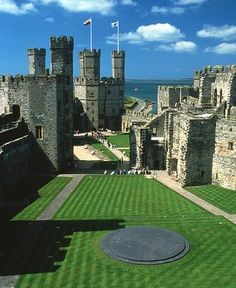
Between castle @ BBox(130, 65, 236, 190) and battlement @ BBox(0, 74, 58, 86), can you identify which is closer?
castle @ BBox(130, 65, 236, 190)

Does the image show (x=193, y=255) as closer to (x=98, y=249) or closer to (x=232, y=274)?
(x=232, y=274)

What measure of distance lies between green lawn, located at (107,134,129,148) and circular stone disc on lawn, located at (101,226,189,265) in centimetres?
3585

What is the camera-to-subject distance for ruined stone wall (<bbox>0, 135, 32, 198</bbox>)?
36162mm

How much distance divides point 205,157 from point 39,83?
18.0 meters

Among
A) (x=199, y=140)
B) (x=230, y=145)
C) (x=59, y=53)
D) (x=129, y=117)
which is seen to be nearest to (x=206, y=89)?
(x=199, y=140)

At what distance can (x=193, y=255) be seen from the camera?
926 inches

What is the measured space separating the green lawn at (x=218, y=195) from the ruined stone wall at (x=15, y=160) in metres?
15.7

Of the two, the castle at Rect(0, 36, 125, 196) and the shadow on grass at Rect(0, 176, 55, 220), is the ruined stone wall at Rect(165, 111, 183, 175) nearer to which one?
the castle at Rect(0, 36, 125, 196)

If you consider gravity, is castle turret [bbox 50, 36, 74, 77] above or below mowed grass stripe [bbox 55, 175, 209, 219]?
above

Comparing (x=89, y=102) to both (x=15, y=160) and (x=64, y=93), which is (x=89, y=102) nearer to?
(x=64, y=93)

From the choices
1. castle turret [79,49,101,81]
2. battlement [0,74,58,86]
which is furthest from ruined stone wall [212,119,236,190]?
castle turret [79,49,101,81]

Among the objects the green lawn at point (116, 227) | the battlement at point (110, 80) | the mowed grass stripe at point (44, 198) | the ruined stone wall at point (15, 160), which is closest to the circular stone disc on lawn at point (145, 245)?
the green lawn at point (116, 227)

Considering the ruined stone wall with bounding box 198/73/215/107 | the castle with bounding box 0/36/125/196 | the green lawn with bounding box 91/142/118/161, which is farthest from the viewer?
the ruined stone wall with bounding box 198/73/215/107

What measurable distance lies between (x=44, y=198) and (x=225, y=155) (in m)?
16.2
